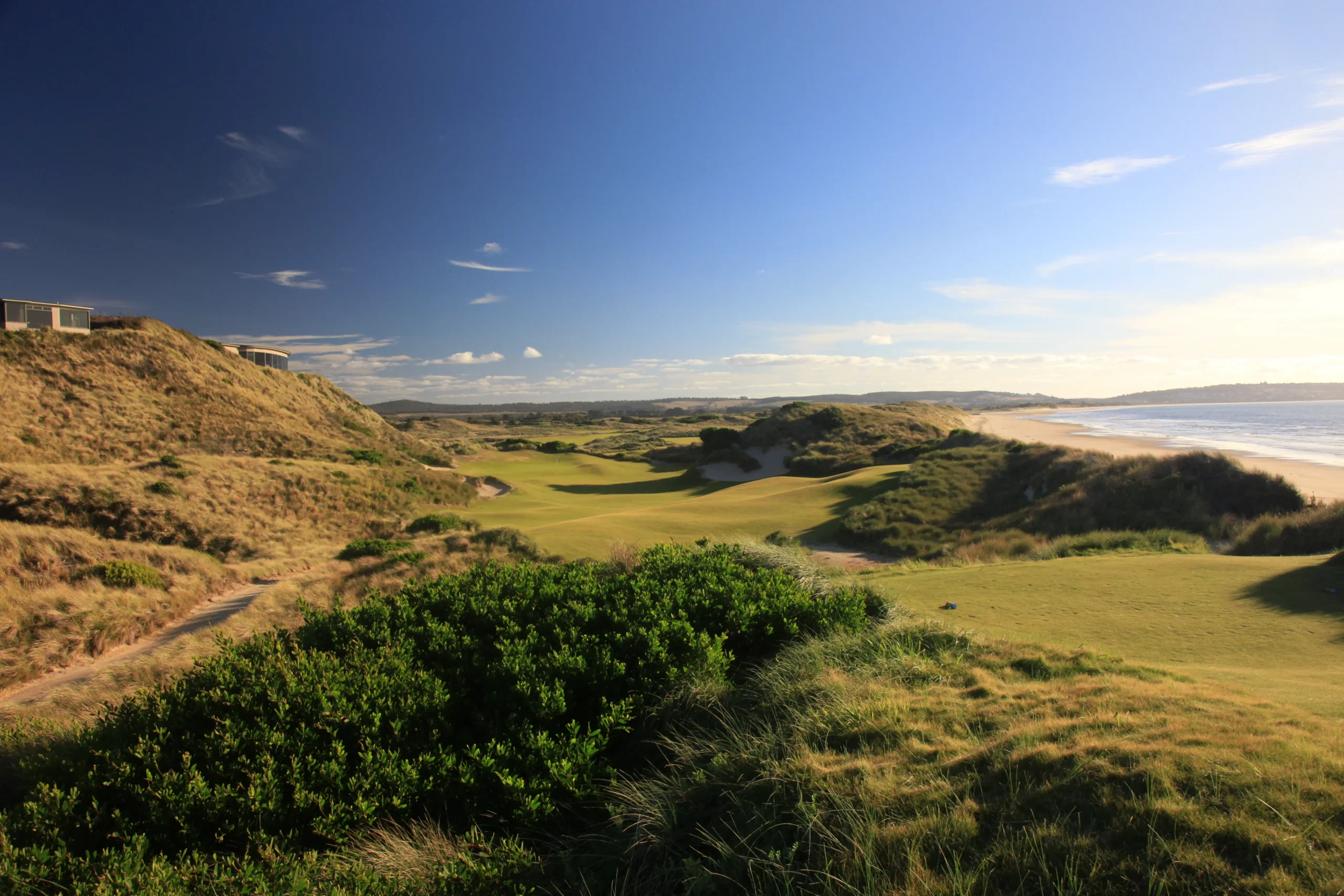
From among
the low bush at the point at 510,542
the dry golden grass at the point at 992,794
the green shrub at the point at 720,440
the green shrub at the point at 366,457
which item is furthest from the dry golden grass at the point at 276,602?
the green shrub at the point at 720,440

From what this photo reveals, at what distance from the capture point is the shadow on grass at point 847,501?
18.9 m

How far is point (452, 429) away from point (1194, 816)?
269ft

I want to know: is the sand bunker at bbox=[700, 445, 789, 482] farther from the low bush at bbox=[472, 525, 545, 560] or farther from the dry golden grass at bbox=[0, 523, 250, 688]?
the dry golden grass at bbox=[0, 523, 250, 688]

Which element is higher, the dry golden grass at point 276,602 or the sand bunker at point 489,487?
the dry golden grass at point 276,602

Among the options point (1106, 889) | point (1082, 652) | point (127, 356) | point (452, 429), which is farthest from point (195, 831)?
point (452, 429)

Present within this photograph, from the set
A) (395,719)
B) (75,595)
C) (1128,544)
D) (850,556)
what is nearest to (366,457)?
(75,595)

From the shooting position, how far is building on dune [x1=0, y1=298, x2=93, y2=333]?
25.7 m

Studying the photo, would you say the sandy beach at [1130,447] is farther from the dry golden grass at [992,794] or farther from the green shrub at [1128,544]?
the dry golden grass at [992,794]

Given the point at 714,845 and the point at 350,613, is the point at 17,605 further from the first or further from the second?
the point at 714,845

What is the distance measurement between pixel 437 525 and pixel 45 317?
2398 cm

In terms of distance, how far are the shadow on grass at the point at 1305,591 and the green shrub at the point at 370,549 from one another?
16.2 metres

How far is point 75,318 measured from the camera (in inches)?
1110

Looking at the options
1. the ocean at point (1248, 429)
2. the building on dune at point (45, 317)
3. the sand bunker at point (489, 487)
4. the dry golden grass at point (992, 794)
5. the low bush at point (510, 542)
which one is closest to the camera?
the dry golden grass at point (992, 794)

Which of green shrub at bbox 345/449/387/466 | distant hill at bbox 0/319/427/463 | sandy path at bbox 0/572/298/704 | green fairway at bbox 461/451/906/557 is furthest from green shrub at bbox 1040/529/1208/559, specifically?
distant hill at bbox 0/319/427/463
